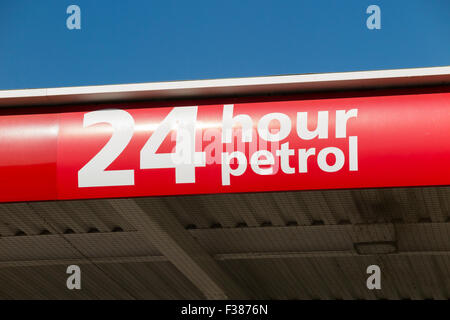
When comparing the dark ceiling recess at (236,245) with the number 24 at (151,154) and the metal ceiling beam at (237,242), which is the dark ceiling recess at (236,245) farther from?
the number 24 at (151,154)

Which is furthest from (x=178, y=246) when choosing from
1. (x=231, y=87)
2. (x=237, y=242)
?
(x=231, y=87)

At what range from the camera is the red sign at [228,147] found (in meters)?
8.95

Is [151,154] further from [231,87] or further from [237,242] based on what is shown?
[237,242]

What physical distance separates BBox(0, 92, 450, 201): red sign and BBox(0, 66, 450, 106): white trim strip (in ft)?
0.43

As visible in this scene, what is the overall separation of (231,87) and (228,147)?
61 cm

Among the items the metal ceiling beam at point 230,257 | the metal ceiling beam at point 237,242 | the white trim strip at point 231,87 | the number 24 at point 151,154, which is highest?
the white trim strip at point 231,87

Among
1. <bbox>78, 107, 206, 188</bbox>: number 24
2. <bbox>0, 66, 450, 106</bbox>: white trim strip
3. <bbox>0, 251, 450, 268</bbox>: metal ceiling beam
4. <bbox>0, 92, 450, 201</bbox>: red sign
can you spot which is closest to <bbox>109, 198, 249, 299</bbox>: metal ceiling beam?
<bbox>0, 251, 450, 268</bbox>: metal ceiling beam

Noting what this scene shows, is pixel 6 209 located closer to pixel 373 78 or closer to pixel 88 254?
pixel 88 254

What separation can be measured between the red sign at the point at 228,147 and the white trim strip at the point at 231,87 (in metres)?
0.13

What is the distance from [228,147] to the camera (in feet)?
30.5

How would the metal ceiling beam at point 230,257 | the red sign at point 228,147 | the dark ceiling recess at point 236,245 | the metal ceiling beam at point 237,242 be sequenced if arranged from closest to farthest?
the red sign at point 228,147 → the dark ceiling recess at point 236,245 → the metal ceiling beam at point 237,242 → the metal ceiling beam at point 230,257

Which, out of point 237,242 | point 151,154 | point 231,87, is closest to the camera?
point 231,87

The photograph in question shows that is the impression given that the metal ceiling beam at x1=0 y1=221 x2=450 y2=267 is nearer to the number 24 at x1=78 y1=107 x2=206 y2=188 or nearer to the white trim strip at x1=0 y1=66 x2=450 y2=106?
the number 24 at x1=78 y1=107 x2=206 y2=188

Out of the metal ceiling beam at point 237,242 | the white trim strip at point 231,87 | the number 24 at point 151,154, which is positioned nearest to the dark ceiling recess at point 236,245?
the metal ceiling beam at point 237,242
